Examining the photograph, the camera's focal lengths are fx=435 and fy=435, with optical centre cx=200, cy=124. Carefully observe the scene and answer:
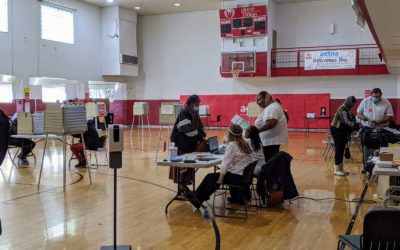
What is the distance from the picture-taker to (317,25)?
17.7 metres

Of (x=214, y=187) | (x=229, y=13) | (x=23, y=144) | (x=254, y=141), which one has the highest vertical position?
(x=229, y=13)

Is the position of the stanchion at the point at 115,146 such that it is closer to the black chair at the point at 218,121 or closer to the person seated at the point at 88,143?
the person seated at the point at 88,143

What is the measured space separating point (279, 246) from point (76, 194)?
334 centimetres

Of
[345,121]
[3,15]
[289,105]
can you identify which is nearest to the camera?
[345,121]

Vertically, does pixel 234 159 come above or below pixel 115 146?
below

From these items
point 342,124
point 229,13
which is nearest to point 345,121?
point 342,124

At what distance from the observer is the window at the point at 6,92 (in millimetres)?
16531

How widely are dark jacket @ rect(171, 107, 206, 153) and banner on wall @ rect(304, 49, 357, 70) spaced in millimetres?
12094

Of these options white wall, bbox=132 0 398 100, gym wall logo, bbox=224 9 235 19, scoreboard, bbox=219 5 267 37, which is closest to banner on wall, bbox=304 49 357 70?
white wall, bbox=132 0 398 100

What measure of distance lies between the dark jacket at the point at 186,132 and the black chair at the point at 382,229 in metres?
3.46

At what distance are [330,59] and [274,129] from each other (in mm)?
11867

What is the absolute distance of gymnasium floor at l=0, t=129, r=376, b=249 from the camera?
4121 millimetres

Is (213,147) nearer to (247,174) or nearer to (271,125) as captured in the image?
(271,125)

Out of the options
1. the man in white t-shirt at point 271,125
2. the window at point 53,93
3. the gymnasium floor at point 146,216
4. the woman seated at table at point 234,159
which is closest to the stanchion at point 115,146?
the gymnasium floor at point 146,216
